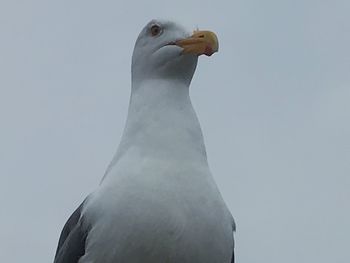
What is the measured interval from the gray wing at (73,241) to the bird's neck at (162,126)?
34 centimetres

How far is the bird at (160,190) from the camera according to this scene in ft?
10.7

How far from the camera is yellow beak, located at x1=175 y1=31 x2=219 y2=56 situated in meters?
3.69

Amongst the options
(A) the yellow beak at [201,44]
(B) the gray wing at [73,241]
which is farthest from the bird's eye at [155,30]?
(B) the gray wing at [73,241]

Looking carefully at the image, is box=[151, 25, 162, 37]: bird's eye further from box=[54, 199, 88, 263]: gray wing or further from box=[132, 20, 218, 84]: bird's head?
box=[54, 199, 88, 263]: gray wing

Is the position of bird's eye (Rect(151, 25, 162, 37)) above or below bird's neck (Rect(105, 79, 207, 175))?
above

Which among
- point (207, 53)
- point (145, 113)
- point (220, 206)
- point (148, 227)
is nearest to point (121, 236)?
point (148, 227)

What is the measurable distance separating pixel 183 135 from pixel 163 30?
26.4 inches

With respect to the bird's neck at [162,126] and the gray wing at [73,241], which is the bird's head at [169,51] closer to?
the bird's neck at [162,126]

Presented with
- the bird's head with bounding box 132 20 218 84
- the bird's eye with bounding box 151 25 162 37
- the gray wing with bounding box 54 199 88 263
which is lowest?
the gray wing with bounding box 54 199 88 263

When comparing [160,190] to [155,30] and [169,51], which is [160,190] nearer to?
[169,51]

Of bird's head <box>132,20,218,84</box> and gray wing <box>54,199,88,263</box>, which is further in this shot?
bird's head <box>132,20,218,84</box>

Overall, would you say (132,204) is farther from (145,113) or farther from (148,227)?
(145,113)

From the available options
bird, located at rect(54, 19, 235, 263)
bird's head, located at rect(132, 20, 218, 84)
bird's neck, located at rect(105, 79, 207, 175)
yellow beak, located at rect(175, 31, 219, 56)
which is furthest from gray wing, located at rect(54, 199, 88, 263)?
yellow beak, located at rect(175, 31, 219, 56)

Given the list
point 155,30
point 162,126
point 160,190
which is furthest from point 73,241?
point 155,30
